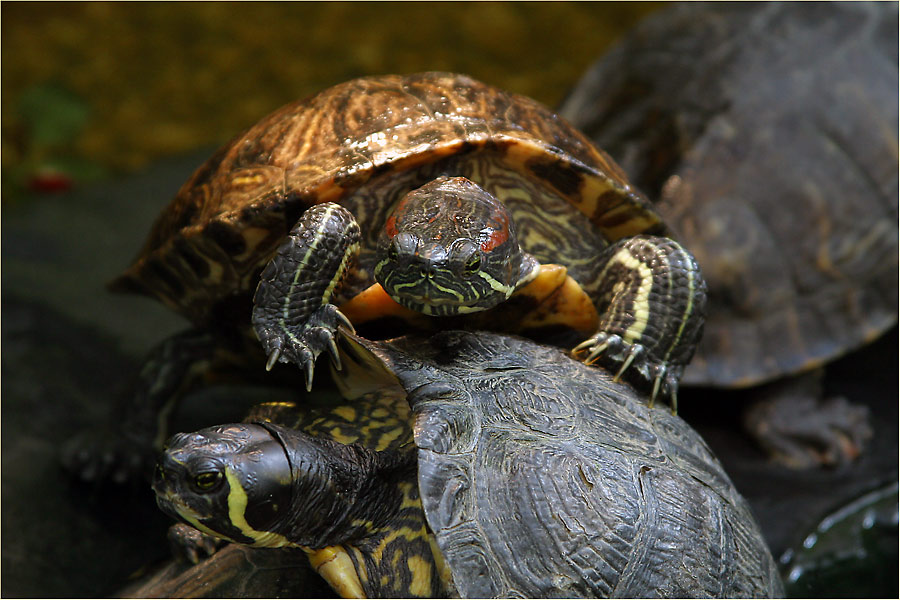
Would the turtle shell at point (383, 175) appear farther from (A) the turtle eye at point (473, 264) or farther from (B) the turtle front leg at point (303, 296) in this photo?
(A) the turtle eye at point (473, 264)

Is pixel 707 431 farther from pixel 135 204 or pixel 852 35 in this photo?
pixel 135 204

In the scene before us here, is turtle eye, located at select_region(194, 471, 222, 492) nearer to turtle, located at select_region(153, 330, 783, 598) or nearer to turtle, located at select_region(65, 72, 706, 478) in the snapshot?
turtle, located at select_region(153, 330, 783, 598)

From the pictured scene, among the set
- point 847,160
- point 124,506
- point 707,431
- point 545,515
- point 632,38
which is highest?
point 632,38

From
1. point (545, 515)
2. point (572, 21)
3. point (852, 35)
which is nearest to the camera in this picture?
point (545, 515)

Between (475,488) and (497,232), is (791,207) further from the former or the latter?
(475,488)

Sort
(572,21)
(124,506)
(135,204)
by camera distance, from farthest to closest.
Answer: (572,21) < (135,204) < (124,506)

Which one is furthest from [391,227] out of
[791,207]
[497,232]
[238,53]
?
[238,53]

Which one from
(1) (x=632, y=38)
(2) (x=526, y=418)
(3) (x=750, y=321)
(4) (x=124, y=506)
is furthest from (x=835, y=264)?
(4) (x=124, y=506)

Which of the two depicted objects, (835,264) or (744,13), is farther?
(744,13)
